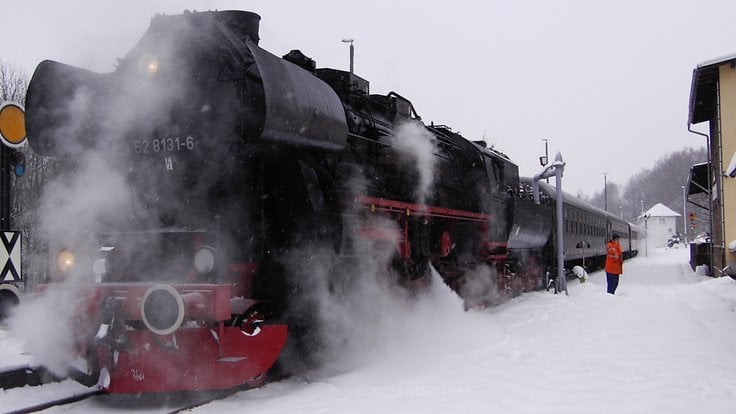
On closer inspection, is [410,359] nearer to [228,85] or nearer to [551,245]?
[228,85]

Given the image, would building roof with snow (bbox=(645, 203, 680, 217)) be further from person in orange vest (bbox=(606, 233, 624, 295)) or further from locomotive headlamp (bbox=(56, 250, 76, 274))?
locomotive headlamp (bbox=(56, 250, 76, 274))

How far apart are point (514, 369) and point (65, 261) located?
420cm

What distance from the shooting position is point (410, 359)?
6398mm

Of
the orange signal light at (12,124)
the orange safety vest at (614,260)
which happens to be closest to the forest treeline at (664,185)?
the orange safety vest at (614,260)

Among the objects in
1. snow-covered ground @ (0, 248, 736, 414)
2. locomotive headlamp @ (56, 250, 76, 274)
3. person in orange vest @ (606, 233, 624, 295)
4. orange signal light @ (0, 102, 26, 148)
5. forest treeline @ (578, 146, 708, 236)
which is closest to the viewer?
snow-covered ground @ (0, 248, 736, 414)

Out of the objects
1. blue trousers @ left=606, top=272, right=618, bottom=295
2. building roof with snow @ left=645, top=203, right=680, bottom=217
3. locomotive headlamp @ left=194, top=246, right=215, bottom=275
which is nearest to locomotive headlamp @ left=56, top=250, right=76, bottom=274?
locomotive headlamp @ left=194, top=246, right=215, bottom=275

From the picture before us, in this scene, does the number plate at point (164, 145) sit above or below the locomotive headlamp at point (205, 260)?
above

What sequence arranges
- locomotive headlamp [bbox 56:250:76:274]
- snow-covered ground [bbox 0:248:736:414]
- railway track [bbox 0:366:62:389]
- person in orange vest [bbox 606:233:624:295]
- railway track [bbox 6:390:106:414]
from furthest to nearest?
person in orange vest [bbox 606:233:624:295] < locomotive headlamp [bbox 56:250:76:274] < railway track [bbox 0:366:62:389] < railway track [bbox 6:390:106:414] < snow-covered ground [bbox 0:248:736:414]

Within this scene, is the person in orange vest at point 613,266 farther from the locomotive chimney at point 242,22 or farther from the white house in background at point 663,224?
the white house in background at point 663,224

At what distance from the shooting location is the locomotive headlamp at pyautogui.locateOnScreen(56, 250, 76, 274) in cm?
532

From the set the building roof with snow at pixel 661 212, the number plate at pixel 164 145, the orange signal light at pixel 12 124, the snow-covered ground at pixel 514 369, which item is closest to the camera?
the snow-covered ground at pixel 514 369

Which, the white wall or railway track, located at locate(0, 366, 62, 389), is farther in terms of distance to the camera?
the white wall

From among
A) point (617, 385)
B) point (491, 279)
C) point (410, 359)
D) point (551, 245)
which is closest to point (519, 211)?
point (491, 279)

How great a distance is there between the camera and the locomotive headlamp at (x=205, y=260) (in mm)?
4852
